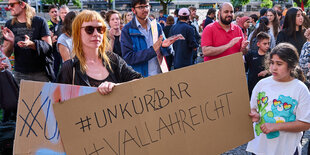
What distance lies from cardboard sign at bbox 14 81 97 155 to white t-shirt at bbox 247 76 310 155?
1.49 m

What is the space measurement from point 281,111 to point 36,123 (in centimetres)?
167

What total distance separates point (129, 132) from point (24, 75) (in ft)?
7.57

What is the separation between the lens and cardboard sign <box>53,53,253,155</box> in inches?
63.7

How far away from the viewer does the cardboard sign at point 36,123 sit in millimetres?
1573

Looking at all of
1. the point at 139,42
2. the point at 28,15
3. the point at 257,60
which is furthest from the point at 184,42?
the point at 28,15

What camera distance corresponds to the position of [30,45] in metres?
3.25

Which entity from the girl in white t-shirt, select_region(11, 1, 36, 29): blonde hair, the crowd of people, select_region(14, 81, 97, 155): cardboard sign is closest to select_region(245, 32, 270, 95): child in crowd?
the crowd of people

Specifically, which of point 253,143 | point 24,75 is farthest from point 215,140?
point 24,75

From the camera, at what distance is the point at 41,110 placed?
1.59 m

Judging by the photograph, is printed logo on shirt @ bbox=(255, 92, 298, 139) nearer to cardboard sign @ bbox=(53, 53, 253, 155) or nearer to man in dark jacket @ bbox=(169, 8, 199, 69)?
cardboard sign @ bbox=(53, 53, 253, 155)

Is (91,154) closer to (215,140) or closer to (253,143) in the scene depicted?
(215,140)

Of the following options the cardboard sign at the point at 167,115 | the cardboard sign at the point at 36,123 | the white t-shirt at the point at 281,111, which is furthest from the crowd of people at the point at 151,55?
the cardboard sign at the point at 36,123

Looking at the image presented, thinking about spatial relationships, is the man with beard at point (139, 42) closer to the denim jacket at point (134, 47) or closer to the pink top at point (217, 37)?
the denim jacket at point (134, 47)

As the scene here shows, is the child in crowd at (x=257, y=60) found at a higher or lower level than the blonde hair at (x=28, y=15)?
lower
